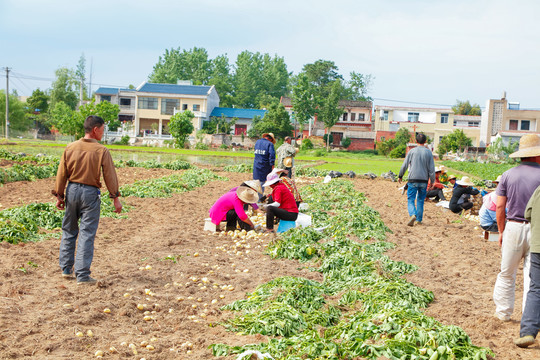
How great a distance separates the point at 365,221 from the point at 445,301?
4.79 meters

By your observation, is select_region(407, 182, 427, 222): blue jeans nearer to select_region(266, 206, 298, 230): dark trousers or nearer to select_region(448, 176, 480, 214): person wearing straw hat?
select_region(448, 176, 480, 214): person wearing straw hat

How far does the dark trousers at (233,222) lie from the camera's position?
34.0ft

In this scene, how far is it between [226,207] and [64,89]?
82.9 m

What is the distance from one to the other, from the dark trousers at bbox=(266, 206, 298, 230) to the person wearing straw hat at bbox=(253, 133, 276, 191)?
292 cm

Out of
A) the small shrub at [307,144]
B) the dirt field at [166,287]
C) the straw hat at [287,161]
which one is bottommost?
the dirt field at [166,287]

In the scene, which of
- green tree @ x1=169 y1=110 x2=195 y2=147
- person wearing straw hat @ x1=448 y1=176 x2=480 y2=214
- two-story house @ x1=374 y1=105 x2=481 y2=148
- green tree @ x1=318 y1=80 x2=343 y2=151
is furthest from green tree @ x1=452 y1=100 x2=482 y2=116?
person wearing straw hat @ x1=448 y1=176 x2=480 y2=214

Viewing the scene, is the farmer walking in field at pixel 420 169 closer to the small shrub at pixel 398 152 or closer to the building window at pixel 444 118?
the small shrub at pixel 398 152

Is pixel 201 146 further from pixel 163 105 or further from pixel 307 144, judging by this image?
pixel 163 105

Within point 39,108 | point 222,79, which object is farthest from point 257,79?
point 39,108

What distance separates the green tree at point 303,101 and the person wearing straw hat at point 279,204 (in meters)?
53.8

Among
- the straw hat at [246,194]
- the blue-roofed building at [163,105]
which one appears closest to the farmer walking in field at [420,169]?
the straw hat at [246,194]

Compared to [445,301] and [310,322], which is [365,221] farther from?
[310,322]

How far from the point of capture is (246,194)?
998 cm

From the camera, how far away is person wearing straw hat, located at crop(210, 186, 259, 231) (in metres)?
9.95
